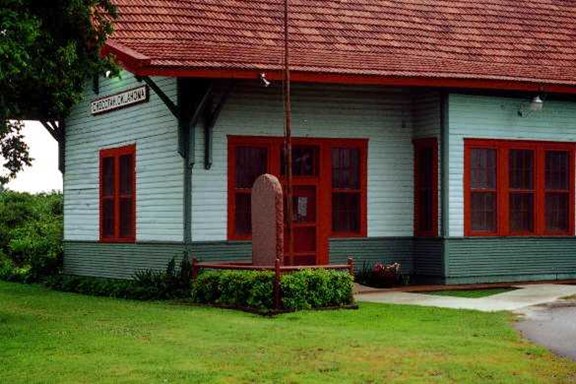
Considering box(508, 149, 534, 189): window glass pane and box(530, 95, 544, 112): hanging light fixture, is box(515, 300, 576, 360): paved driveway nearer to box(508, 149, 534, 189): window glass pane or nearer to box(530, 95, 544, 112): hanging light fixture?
box(508, 149, 534, 189): window glass pane

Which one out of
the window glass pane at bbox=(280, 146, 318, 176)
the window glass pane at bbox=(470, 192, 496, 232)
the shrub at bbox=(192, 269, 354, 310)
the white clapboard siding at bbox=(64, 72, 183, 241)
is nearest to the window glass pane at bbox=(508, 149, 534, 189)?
the window glass pane at bbox=(470, 192, 496, 232)

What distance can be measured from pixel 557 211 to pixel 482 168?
234 cm

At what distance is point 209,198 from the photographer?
69.3 feet

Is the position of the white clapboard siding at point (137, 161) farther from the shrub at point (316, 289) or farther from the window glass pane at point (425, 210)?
the window glass pane at point (425, 210)

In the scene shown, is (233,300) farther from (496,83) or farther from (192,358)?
(496,83)

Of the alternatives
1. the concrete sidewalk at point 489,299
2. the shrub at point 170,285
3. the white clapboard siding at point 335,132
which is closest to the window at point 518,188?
the white clapboard siding at point 335,132

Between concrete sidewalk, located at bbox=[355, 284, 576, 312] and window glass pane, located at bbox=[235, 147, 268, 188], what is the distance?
3.34 metres

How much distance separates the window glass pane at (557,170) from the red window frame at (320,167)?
4226mm

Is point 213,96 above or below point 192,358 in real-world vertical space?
above

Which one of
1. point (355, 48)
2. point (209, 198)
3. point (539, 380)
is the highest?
point (355, 48)

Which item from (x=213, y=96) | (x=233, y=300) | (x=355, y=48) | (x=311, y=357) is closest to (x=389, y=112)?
(x=355, y=48)

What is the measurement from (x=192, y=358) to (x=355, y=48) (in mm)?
12772

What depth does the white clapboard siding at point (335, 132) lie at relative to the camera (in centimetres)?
2112

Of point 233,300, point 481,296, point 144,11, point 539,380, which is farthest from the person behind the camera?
point 144,11
